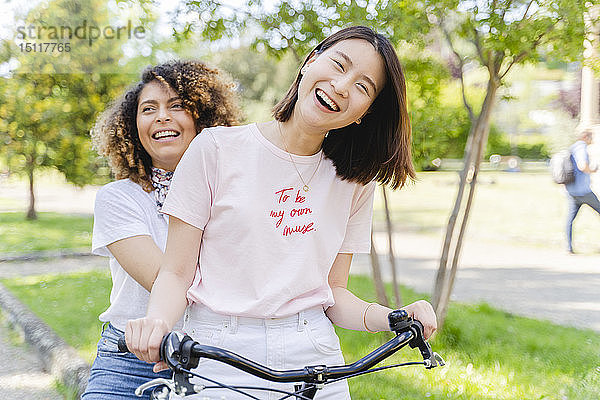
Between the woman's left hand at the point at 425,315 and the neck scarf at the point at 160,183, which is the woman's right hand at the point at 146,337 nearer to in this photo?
the woman's left hand at the point at 425,315

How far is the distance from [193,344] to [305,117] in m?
0.71

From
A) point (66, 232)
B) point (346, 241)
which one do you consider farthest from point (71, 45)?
point (346, 241)

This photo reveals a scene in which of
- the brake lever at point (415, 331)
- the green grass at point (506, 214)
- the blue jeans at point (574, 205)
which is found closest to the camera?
the brake lever at point (415, 331)

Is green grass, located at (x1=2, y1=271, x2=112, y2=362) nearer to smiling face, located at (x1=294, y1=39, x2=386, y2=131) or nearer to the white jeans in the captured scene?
the white jeans

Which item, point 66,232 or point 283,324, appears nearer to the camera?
point 283,324

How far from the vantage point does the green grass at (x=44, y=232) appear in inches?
457

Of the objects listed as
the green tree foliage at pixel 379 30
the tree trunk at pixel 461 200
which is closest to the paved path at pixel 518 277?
the tree trunk at pixel 461 200

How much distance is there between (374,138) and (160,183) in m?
0.95

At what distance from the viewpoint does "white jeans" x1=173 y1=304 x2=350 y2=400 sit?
1.87m

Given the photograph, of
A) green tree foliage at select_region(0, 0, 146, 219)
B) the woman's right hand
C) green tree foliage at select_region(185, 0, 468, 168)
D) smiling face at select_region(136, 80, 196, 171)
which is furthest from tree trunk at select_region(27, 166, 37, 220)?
the woman's right hand

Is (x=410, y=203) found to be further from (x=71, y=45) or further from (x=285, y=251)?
(x=285, y=251)

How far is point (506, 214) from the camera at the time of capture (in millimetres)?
16812

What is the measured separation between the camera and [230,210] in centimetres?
187

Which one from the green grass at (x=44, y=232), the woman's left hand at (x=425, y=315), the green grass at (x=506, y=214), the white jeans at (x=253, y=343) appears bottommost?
the green grass at (x=44, y=232)
